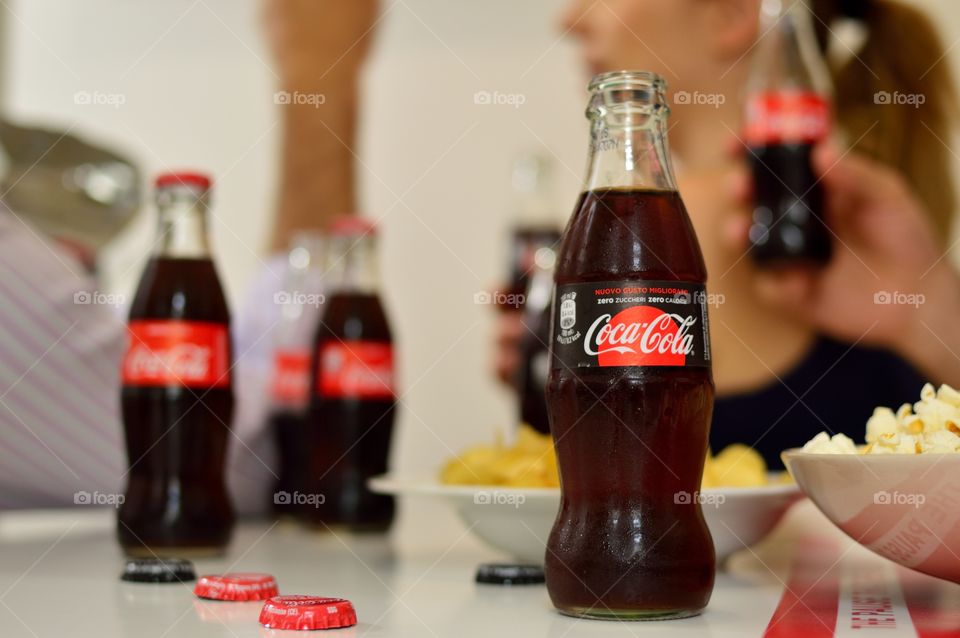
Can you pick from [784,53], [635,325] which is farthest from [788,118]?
[635,325]

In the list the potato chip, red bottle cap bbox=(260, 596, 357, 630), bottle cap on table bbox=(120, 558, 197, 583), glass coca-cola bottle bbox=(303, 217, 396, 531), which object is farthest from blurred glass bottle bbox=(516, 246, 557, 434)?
red bottle cap bbox=(260, 596, 357, 630)

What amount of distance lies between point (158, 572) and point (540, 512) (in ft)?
1.01

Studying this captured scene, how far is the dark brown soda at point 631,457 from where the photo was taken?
2.17ft

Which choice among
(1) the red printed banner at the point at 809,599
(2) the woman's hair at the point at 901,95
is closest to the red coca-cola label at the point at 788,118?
(2) the woman's hair at the point at 901,95

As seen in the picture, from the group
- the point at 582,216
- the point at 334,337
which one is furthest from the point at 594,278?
the point at 334,337

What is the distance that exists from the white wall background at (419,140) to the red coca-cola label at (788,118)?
0.73 meters

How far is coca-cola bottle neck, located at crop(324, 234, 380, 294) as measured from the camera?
140 centimetres

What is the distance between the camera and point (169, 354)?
101 cm

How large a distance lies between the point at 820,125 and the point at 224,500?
3.60 ft

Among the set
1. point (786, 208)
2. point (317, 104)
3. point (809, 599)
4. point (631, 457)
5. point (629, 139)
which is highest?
point (317, 104)

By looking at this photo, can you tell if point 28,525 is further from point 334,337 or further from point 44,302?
point 334,337

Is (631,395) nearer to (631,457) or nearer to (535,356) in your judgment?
(631,457)

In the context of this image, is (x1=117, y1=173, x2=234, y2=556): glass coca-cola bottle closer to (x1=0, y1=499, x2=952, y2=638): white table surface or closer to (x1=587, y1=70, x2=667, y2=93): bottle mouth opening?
(x1=0, y1=499, x2=952, y2=638): white table surface

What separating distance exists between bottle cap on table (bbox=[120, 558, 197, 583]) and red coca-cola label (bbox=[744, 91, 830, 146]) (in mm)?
1169
